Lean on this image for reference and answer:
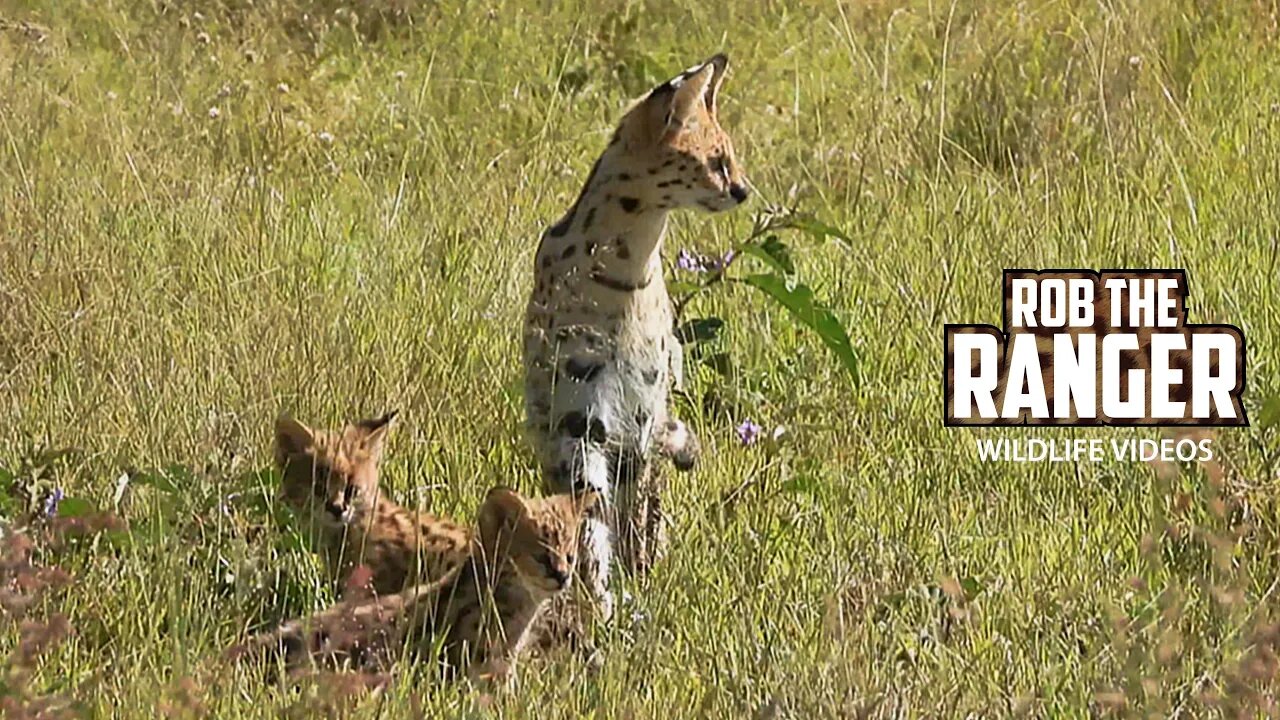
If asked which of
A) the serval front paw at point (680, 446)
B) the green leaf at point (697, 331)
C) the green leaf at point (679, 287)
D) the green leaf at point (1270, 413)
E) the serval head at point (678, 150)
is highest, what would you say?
the serval head at point (678, 150)

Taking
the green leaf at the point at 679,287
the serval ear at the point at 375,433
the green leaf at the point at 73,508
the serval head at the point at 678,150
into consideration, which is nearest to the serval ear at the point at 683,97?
the serval head at the point at 678,150

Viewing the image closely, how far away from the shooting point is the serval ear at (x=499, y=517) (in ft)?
13.9

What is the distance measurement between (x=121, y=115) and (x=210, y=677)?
4.01m

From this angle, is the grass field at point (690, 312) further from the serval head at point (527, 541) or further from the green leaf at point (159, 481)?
the serval head at point (527, 541)

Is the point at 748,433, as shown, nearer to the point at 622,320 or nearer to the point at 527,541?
the point at 622,320

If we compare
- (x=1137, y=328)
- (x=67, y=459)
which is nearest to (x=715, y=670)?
(x=67, y=459)

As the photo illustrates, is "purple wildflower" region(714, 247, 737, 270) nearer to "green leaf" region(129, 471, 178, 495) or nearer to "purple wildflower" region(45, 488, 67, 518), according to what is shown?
"green leaf" region(129, 471, 178, 495)

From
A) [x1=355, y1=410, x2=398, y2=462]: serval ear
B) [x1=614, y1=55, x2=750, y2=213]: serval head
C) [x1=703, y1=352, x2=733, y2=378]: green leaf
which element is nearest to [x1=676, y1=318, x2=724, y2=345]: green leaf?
[x1=703, y1=352, x2=733, y2=378]: green leaf

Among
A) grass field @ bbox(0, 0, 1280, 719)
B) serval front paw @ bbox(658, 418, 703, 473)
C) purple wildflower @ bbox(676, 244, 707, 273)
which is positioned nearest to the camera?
grass field @ bbox(0, 0, 1280, 719)

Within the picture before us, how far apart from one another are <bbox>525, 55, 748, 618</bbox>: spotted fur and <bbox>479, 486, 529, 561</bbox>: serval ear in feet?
1.44

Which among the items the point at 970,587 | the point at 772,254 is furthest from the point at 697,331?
the point at 970,587

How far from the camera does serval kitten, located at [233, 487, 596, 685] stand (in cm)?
404

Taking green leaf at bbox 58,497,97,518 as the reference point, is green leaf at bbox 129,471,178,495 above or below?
above

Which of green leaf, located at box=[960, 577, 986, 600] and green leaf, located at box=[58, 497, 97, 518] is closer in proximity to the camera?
green leaf, located at box=[960, 577, 986, 600]
